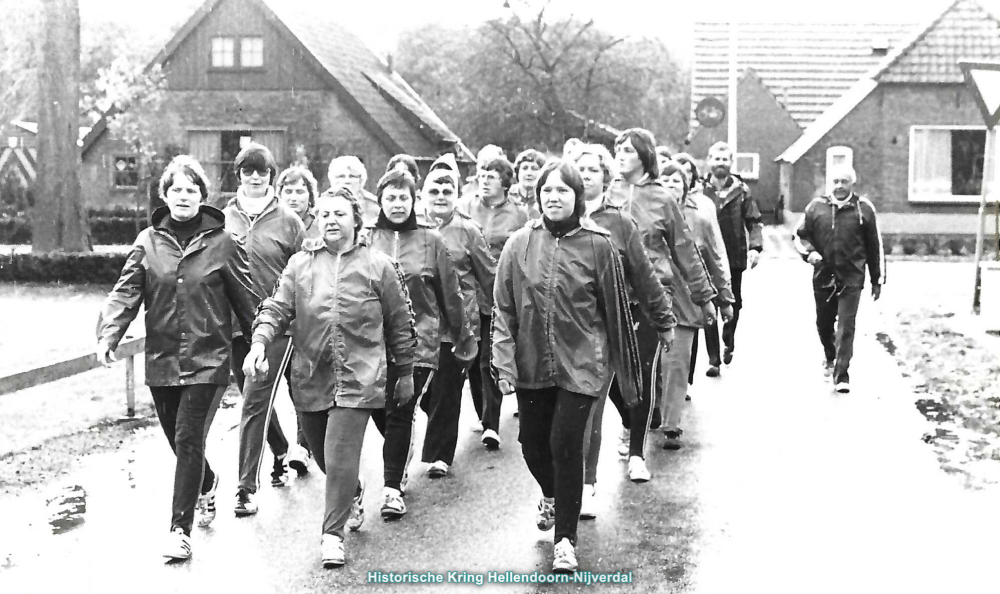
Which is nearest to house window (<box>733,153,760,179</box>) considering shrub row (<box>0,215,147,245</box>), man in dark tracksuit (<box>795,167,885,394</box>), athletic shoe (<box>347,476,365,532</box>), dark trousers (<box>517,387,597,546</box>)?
shrub row (<box>0,215,147,245</box>)

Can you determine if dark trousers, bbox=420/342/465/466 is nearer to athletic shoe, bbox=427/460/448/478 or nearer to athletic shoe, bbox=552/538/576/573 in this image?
athletic shoe, bbox=427/460/448/478

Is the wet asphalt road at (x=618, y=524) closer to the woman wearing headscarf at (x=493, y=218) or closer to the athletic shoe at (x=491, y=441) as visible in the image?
the athletic shoe at (x=491, y=441)

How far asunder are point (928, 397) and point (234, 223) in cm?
613

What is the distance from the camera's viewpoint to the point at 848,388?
11.3 m

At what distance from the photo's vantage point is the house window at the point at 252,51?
3556cm

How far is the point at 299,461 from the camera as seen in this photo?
820 centimetres

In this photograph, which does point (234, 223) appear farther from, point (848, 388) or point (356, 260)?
point (848, 388)

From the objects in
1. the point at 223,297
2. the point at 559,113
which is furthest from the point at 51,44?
the point at 223,297

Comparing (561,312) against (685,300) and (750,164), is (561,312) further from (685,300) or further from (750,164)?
(750,164)

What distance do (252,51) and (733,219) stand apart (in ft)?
82.6

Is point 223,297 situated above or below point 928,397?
above

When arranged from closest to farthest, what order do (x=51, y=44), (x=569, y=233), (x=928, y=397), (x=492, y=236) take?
(x=569, y=233) → (x=492, y=236) → (x=928, y=397) → (x=51, y=44)

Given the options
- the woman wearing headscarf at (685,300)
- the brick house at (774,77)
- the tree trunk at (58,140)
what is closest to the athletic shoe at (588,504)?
the woman wearing headscarf at (685,300)

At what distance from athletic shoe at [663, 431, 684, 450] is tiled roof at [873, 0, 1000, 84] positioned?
1056 inches
